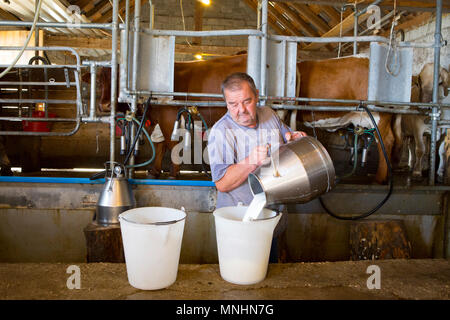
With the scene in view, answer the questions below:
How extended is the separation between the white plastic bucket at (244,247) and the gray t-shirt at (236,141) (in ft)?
1.25

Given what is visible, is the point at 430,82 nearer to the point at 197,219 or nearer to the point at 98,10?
the point at 197,219

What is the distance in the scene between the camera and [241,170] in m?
1.60

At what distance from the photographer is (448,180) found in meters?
3.37

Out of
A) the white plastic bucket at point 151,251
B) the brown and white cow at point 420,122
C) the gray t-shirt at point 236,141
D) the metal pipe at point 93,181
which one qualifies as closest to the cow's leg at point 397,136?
the brown and white cow at point 420,122

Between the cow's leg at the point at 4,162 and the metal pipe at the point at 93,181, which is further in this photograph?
the cow's leg at the point at 4,162

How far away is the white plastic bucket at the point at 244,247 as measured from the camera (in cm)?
124

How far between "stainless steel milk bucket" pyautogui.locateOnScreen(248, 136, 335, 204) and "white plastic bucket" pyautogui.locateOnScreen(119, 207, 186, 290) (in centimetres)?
37

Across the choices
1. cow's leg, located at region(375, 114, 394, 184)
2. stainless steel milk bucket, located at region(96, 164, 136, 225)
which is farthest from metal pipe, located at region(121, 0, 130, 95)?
cow's leg, located at region(375, 114, 394, 184)

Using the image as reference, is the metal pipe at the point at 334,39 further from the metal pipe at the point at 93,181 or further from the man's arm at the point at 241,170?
the man's arm at the point at 241,170

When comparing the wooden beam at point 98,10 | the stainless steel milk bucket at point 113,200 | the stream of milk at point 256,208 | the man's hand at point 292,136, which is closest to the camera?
the stream of milk at point 256,208

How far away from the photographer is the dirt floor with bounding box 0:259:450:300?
1.25 meters

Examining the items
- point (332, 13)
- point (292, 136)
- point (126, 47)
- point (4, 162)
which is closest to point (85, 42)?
point (4, 162)

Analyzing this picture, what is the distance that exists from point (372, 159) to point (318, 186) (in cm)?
387
